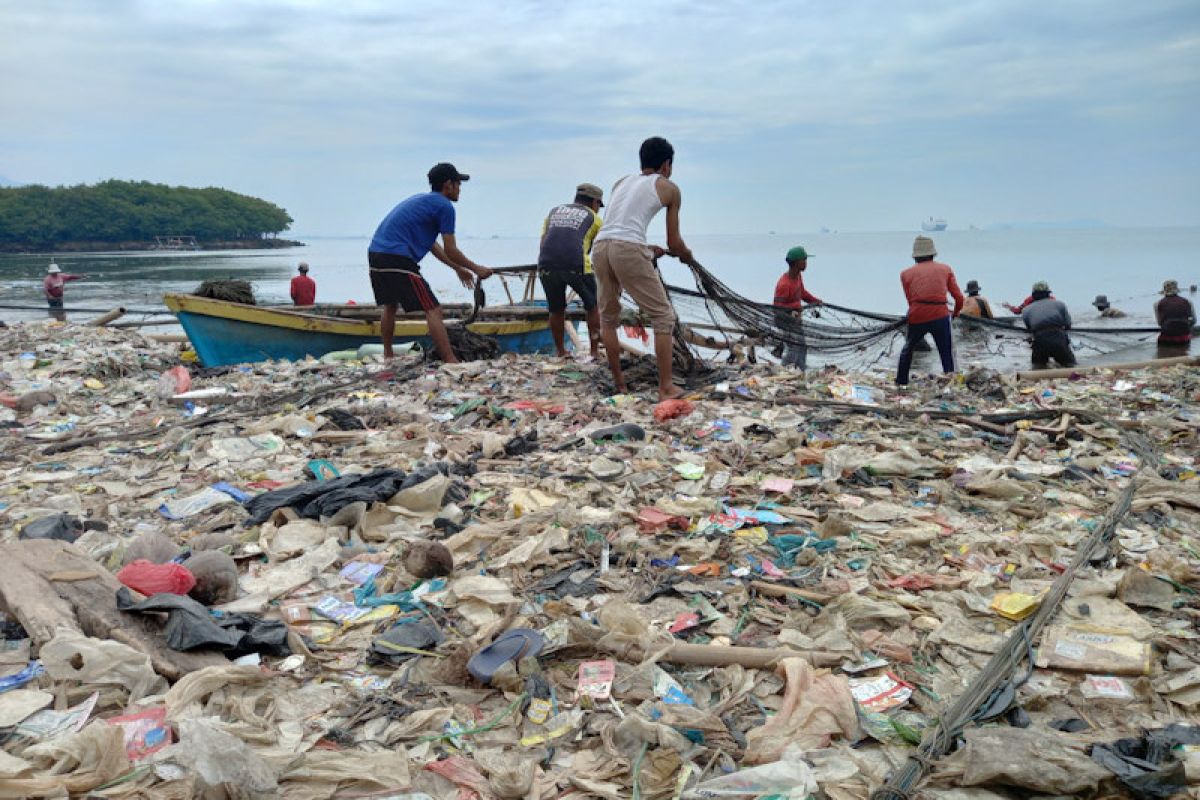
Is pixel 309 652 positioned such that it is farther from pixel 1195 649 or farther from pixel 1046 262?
pixel 1046 262

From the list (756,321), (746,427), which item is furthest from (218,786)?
(756,321)

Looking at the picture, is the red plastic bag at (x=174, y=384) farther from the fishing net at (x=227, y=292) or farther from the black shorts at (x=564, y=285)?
the black shorts at (x=564, y=285)

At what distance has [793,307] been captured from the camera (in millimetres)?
9250

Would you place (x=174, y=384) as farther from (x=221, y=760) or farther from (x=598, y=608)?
(x=221, y=760)

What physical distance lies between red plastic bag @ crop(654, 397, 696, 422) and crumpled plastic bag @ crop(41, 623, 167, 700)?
3909mm

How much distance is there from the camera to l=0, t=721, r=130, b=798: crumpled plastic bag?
1933mm

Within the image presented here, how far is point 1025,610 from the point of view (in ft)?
9.80

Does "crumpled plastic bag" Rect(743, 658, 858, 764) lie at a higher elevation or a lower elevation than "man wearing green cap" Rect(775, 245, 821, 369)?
lower

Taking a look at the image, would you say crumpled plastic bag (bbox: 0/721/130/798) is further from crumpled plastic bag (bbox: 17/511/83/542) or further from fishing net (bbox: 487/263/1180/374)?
fishing net (bbox: 487/263/1180/374)

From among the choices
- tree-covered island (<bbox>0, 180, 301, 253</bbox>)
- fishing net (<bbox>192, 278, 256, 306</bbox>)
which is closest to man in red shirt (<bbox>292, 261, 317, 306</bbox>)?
fishing net (<bbox>192, 278, 256, 306</bbox>)

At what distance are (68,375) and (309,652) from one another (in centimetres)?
820

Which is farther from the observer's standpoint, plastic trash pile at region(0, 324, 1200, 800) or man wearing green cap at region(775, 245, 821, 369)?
man wearing green cap at region(775, 245, 821, 369)

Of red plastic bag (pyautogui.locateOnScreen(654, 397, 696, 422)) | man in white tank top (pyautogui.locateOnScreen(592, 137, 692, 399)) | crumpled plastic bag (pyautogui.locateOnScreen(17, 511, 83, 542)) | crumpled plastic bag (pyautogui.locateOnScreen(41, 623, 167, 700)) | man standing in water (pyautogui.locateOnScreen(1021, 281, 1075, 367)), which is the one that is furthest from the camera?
man standing in water (pyautogui.locateOnScreen(1021, 281, 1075, 367))

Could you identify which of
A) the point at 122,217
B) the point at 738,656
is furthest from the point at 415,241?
the point at 122,217
